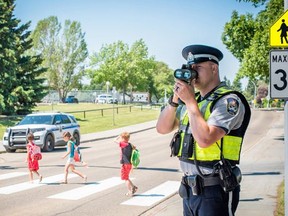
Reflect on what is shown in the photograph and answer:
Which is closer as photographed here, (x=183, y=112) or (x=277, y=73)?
(x=183, y=112)

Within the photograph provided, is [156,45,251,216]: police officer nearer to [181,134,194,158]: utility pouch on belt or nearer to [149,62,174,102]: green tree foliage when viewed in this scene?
[181,134,194,158]: utility pouch on belt

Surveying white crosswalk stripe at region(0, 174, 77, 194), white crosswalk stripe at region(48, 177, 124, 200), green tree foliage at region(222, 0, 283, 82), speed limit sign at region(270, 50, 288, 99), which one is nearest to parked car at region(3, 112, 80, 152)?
white crosswalk stripe at region(0, 174, 77, 194)

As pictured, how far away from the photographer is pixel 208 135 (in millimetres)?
3242

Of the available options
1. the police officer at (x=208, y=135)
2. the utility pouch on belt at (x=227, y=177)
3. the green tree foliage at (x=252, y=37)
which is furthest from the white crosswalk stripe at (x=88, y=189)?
the green tree foliage at (x=252, y=37)

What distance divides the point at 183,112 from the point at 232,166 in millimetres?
591

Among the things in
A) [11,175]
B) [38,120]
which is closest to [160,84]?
[38,120]

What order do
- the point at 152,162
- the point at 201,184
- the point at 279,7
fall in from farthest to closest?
1. the point at 279,7
2. the point at 152,162
3. the point at 201,184

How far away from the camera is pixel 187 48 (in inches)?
147

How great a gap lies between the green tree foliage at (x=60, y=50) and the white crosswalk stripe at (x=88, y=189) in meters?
72.1

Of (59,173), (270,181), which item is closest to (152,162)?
(59,173)

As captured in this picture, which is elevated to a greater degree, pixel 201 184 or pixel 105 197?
pixel 201 184

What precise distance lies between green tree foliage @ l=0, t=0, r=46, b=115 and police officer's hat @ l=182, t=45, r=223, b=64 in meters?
35.9

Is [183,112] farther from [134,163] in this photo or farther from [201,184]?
[134,163]

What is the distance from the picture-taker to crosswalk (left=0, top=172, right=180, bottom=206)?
405 inches
